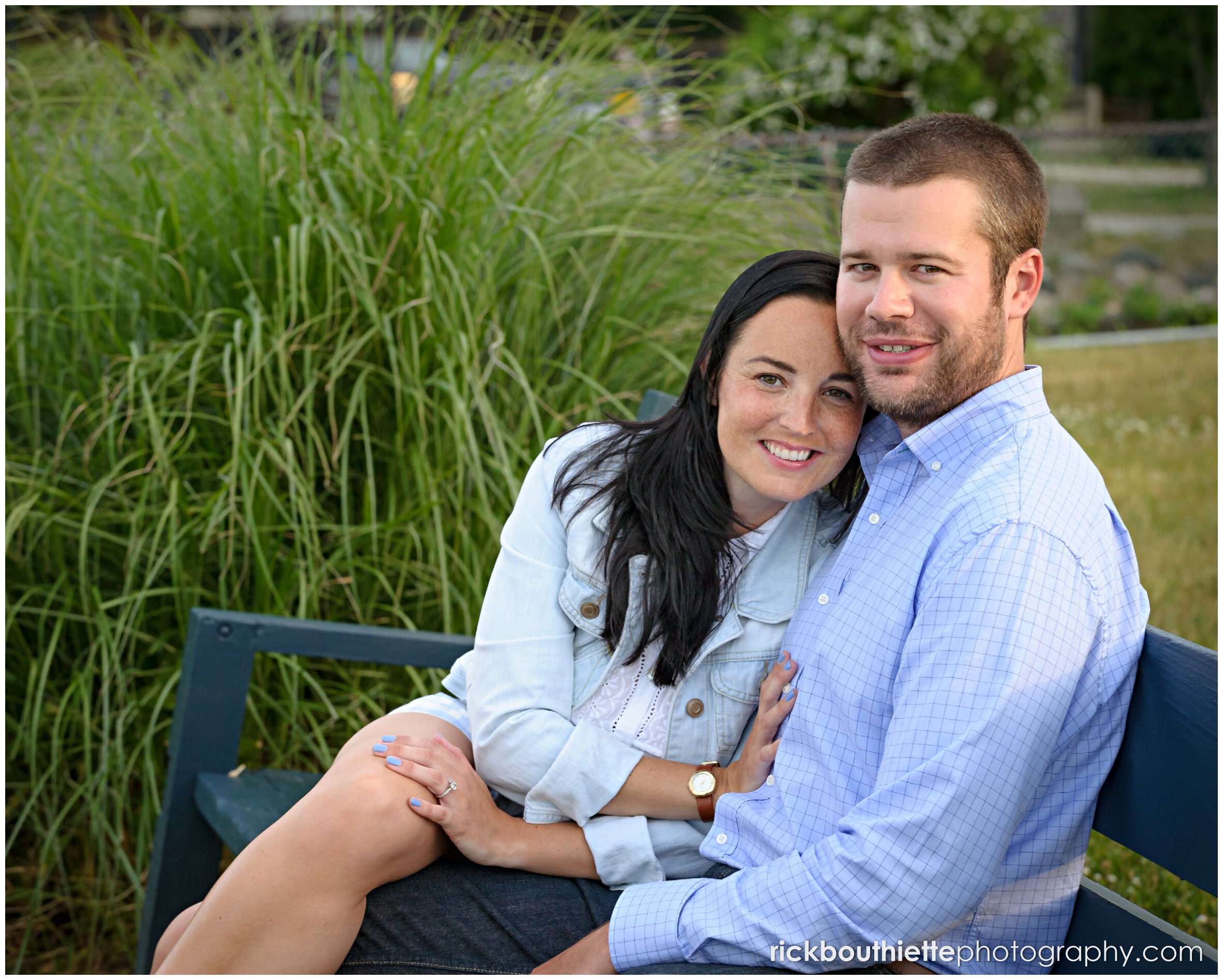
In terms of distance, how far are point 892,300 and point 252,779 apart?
1.82m

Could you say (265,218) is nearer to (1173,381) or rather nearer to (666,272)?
(666,272)

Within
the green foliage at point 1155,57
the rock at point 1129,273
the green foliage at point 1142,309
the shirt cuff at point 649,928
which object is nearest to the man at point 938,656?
the shirt cuff at point 649,928

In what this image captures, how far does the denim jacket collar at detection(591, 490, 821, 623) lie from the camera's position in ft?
6.79

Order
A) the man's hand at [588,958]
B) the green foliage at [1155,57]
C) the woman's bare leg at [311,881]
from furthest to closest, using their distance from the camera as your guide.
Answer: the green foliage at [1155,57], the woman's bare leg at [311,881], the man's hand at [588,958]

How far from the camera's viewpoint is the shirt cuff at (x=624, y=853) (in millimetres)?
1998

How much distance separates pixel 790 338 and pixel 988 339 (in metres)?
0.33

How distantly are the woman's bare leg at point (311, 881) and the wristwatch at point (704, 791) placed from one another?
451 millimetres

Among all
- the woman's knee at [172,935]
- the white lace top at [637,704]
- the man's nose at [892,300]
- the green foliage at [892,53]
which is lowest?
the woman's knee at [172,935]

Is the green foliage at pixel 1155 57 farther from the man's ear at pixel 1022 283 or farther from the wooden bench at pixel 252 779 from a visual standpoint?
the wooden bench at pixel 252 779

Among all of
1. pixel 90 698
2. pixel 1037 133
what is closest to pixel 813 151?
pixel 90 698

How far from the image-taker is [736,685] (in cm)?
208

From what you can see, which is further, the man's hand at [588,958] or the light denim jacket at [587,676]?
the light denim jacket at [587,676]

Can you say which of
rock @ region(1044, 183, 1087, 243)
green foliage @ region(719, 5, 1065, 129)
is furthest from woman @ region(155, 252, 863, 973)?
rock @ region(1044, 183, 1087, 243)

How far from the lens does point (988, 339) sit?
5.98 feet
